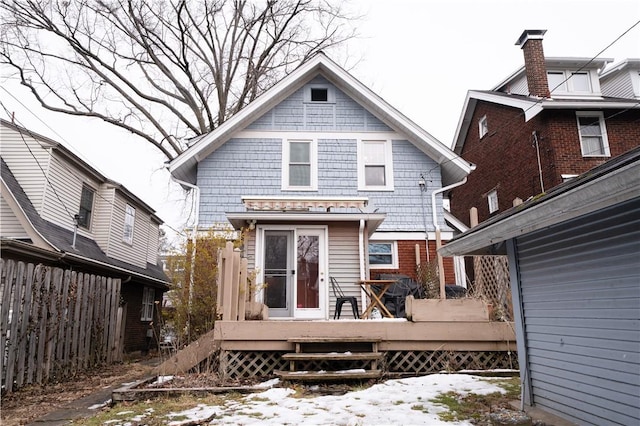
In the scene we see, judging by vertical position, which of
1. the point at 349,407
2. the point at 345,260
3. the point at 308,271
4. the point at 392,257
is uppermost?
the point at 392,257

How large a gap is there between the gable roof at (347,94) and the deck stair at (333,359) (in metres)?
6.52

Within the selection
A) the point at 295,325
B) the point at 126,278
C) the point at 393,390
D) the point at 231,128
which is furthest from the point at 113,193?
the point at 393,390

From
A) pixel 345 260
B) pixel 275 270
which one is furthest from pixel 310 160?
pixel 275 270

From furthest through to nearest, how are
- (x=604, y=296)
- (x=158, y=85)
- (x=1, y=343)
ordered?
(x=158, y=85) < (x=1, y=343) < (x=604, y=296)

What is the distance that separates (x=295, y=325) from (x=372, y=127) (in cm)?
700

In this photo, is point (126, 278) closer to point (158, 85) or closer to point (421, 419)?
point (158, 85)

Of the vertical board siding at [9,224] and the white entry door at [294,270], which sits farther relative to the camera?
the vertical board siding at [9,224]

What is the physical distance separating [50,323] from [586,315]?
290 inches

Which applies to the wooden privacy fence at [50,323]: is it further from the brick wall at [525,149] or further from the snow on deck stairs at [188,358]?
the brick wall at [525,149]

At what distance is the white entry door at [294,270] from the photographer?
854 centimetres

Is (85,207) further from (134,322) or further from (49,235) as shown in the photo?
(134,322)

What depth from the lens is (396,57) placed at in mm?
16750

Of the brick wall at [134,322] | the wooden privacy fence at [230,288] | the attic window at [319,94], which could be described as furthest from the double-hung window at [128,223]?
the wooden privacy fence at [230,288]

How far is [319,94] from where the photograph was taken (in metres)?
11.4
